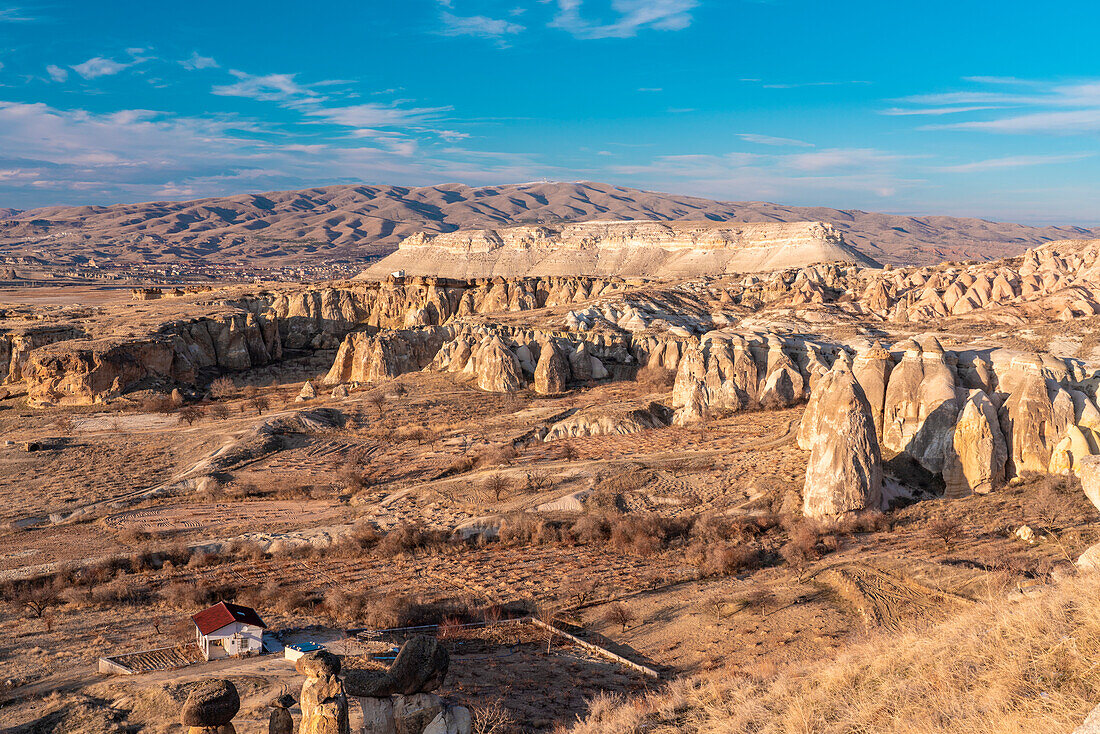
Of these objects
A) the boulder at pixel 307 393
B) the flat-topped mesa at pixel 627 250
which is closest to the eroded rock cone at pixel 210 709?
the boulder at pixel 307 393

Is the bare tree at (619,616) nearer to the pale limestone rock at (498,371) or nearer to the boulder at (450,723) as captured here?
the boulder at (450,723)

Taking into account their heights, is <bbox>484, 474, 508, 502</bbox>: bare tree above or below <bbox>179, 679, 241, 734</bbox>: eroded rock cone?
below

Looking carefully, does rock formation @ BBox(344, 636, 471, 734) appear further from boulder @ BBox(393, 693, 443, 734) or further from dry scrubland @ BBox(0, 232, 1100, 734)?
dry scrubland @ BBox(0, 232, 1100, 734)

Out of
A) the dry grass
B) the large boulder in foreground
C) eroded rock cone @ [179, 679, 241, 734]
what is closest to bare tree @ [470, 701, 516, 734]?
the dry grass

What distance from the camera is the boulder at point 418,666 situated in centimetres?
781

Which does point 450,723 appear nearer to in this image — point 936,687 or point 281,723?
point 281,723

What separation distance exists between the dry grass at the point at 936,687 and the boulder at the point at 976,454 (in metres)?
10.4

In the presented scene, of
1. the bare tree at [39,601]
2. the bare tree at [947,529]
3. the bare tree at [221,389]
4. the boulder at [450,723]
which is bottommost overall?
the bare tree at [39,601]

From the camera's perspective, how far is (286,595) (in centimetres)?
1658

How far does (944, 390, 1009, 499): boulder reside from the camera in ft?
62.4

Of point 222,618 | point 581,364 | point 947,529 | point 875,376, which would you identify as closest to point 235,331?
point 581,364

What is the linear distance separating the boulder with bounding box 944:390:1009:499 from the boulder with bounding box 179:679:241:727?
1766cm

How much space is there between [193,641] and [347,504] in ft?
→ 33.7

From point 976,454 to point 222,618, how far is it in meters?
17.8
